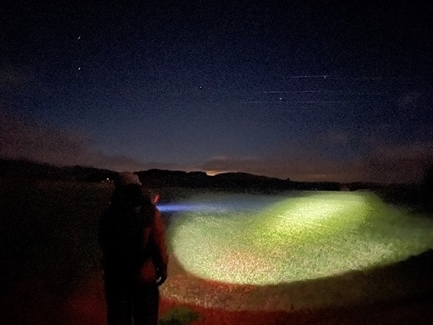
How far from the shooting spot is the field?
895 centimetres

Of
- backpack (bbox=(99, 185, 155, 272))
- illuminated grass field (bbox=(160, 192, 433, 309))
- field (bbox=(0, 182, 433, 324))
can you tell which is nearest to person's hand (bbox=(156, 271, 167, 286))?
backpack (bbox=(99, 185, 155, 272))

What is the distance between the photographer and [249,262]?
13.5 metres

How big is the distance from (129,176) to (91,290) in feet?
22.4

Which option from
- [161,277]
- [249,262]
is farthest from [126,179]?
[249,262]

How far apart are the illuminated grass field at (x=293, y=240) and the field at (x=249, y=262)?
4cm

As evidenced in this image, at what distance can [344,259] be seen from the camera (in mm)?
13219

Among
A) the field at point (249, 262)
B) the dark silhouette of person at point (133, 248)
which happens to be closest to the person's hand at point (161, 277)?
the dark silhouette of person at point (133, 248)

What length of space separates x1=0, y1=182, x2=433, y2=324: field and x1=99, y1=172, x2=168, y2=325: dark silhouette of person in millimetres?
3334

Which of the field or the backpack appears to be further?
the field

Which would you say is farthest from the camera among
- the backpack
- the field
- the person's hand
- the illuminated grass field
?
the illuminated grass field

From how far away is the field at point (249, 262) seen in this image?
8.95m

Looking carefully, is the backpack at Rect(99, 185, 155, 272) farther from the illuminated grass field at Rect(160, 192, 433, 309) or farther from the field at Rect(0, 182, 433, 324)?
the illuminated grass field at Rect(160, 192, 433, 309)

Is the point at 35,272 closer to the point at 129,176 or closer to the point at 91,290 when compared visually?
the point at 91,290

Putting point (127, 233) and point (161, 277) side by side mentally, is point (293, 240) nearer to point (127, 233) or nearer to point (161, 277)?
point (161, 277)
